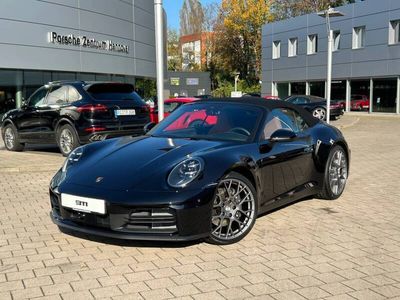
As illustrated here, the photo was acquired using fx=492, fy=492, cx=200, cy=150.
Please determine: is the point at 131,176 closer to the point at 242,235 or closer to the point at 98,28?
the point at 242,235

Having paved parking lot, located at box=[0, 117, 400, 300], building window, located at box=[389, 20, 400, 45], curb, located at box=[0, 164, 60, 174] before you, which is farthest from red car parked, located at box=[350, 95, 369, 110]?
paved parking lot, located at box=[0, 117, 400, 300]

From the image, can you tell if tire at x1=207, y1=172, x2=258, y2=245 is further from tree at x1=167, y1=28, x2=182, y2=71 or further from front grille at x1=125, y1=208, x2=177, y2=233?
tree at x1=167, y1=28, x2=182, y2=71

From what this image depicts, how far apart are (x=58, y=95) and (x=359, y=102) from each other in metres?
26.9

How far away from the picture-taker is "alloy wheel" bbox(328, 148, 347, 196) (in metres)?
6.58

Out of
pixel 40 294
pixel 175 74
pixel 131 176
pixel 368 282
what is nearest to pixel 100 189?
pixel 131 176

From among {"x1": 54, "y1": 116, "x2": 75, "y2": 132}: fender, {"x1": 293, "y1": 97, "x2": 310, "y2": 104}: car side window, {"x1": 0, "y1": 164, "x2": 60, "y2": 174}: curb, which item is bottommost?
{"x1": 0, "y1": 164, "x2": 60, "y2": 174}: curb

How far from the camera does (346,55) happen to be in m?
34.8

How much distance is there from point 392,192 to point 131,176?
14.8 feet

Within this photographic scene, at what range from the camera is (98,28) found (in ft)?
95.8

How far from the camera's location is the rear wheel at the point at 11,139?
1220cm

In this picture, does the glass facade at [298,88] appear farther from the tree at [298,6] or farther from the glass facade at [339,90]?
the tree at [298,6]

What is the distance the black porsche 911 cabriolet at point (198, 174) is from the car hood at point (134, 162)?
0.03 feet

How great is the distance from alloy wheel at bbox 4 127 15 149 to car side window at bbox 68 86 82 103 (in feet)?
8.78

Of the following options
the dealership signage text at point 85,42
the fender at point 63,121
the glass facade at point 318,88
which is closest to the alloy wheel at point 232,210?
the fender at point 63,121
